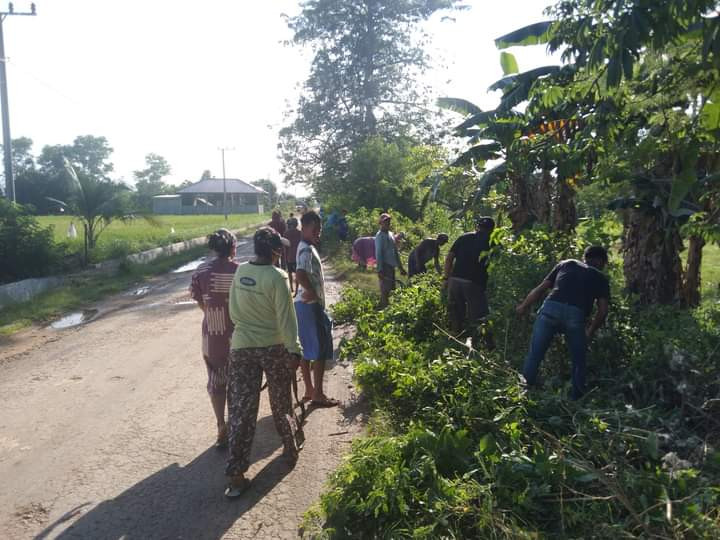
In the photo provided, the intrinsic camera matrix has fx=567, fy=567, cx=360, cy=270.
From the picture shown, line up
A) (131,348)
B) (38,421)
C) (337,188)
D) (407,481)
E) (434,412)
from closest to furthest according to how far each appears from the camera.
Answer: (407,481) → (434,412) → (38,421) → (131,348) → (337,188)

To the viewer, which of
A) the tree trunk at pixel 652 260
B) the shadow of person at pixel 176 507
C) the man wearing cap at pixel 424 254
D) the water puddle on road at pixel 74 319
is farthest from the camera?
the water puddle on road at pixel 74 319

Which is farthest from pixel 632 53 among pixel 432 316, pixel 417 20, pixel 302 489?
pixel 417 20

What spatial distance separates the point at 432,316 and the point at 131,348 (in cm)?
451

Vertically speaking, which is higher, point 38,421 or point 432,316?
point 432,316

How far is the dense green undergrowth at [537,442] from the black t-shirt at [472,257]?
328 millimetres

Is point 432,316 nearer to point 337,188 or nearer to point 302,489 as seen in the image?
point 302,489

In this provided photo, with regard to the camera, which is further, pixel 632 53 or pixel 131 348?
pixel 131 348

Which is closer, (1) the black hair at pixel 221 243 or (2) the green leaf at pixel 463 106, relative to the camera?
(1) the black hair at pixel 221 243

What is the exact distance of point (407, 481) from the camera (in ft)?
11.2

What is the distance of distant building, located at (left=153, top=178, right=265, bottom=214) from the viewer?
7469 cm

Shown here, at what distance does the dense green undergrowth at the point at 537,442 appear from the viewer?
3.10 m

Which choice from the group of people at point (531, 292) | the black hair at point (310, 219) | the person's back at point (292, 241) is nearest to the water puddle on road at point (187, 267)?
the person's back at point (292, 241)

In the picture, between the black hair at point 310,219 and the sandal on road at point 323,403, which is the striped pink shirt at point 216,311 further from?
the sandal on road at point 323,403

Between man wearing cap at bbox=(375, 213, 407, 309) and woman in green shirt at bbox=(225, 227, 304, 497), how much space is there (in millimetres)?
4492
